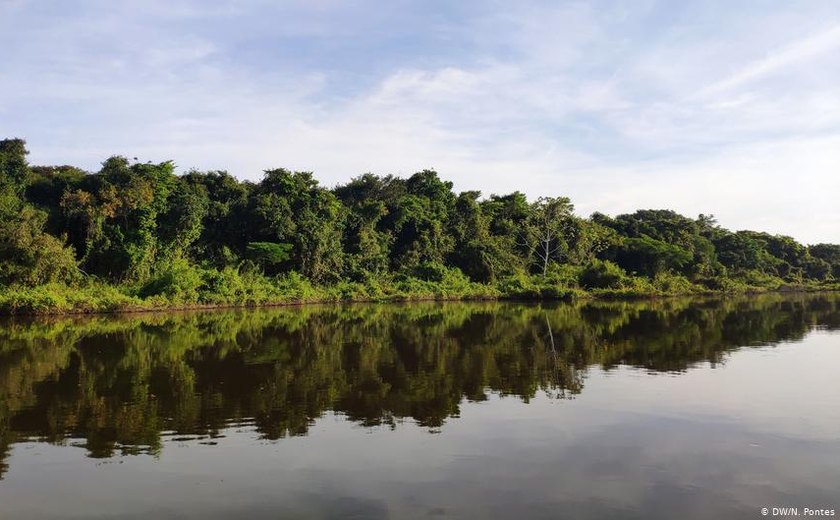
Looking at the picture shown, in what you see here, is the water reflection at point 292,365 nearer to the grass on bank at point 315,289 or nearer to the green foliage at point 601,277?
the grass on bank at point 315,289

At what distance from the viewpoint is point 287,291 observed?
35.3m

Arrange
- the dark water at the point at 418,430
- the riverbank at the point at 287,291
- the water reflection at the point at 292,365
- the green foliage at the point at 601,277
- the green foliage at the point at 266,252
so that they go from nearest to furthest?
the dark water at the point at 418,430, the water reflection at the point at 292,365, the riverbank at the point at 287,291, the green foliage at the point at 266,252, the green foliage at the point at 601,277

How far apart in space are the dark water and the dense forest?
48.0 ft

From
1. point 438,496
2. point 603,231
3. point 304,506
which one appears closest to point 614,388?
point 438,496

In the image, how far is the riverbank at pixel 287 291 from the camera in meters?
26.4

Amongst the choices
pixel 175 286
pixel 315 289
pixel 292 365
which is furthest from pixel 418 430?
pixel 315 289

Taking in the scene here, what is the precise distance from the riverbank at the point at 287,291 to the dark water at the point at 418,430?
11.6 meters

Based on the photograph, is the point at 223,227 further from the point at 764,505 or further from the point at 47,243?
the point at 764,505

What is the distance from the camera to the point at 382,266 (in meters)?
42.0

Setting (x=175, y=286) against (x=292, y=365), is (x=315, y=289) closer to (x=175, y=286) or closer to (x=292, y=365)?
(x=175, y=286)

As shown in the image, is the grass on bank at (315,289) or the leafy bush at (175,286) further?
the leafy bush at (175,286)

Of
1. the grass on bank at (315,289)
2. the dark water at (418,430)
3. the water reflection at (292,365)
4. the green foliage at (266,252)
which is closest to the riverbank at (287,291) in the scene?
the grass on bank at (315,289)

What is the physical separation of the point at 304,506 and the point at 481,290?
3637cm

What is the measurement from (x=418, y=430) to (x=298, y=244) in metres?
31.0
